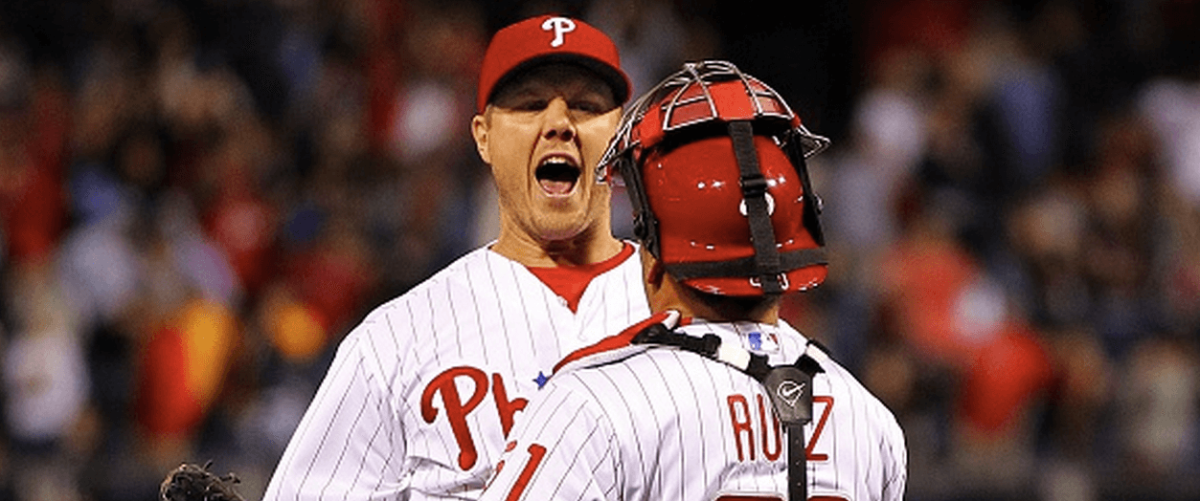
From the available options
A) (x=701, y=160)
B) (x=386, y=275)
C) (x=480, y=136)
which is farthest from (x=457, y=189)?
(x=701, y=160)

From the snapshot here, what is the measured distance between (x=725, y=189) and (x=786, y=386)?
0.31 m

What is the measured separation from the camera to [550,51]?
388cm

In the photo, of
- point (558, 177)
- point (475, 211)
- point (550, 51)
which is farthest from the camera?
point (475, 211)

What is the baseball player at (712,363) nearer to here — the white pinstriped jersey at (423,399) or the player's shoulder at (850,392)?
the player's shoulder at (850,392)

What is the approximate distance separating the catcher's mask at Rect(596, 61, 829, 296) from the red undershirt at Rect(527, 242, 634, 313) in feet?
2.88

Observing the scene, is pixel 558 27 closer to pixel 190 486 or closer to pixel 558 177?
pixel 558 177

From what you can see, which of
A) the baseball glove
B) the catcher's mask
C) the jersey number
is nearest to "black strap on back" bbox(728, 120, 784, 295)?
the catcher's mask

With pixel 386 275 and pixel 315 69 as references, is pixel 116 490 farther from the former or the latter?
pixel 315 69

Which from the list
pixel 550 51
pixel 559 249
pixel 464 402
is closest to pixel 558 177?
pixel 559 249

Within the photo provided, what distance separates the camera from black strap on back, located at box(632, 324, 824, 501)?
2.93 meters

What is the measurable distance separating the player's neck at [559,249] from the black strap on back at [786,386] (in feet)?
3.51

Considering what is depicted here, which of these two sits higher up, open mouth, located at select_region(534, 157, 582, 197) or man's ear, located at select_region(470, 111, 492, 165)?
man's ear, located at select_region(470, 111, 492, 165)

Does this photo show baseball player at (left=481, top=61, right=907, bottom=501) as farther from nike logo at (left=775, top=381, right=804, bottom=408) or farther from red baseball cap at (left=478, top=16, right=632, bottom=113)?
red baseball cap at (left=478, top=16, right=632, bottom=113)

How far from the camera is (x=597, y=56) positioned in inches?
154
